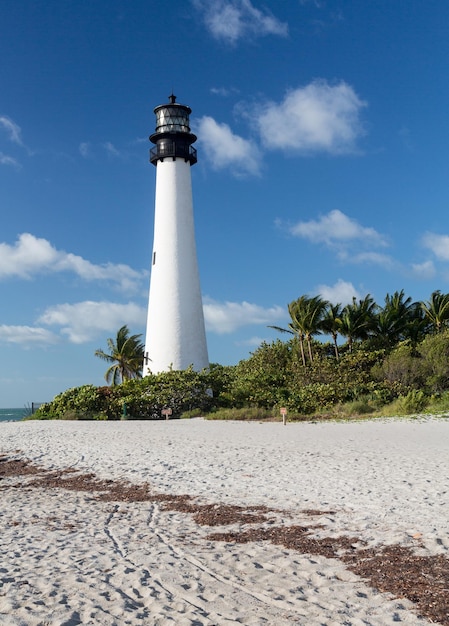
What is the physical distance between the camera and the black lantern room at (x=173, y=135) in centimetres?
3047

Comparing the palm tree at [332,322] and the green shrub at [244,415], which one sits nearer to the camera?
the green shrub at [244,415]

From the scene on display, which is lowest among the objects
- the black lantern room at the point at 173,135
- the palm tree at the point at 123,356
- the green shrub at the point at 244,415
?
the green shrub at the point at 244,415

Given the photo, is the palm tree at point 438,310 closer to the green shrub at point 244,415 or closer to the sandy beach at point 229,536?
the green shrub at point 244,415

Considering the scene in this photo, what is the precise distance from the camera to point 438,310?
38250 millimetres

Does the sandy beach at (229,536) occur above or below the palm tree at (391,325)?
below

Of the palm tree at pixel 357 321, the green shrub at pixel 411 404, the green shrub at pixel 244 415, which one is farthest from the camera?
the palm tree at pixel 357 321

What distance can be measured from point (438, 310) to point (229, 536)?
1325 inches

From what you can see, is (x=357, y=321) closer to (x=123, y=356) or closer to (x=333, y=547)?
(x=123, y=356)

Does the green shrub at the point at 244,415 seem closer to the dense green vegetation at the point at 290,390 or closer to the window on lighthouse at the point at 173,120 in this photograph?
the dense green vegetation at the point at 290,390

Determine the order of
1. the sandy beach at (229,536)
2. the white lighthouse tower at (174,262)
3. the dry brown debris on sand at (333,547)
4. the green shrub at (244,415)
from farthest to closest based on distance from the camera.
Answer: the white lighthouse tower at (174,262), the green shrub at (244,415), the dry brown debris on sand at (333,547), the sandy beach at (229,536)

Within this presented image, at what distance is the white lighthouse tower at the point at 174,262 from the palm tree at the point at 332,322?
850cm

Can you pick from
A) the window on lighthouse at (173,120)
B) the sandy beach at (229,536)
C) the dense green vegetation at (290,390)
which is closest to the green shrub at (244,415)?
the dense green vegetation at (290,390)

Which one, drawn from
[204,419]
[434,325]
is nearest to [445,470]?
[204,419]

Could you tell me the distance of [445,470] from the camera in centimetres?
1116
